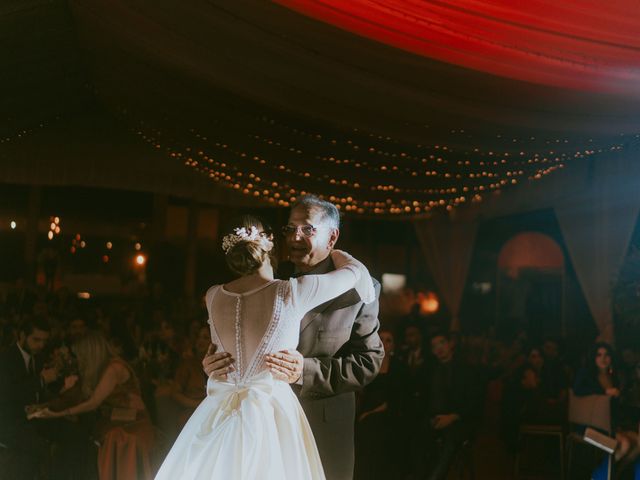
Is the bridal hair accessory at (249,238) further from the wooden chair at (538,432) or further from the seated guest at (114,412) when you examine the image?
the wooden chair at (538,432)

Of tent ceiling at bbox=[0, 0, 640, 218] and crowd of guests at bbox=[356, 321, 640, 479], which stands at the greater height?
tent ceiling at bbox=[0, 0, 640, 218]

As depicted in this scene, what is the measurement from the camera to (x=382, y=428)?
5707 millimetres

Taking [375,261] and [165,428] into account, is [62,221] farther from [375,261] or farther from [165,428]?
[165,428]

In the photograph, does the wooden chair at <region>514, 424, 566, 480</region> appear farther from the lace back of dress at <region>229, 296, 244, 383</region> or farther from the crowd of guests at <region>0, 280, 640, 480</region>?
the lace back of dress at <region>229, 296, 244, 383</region>

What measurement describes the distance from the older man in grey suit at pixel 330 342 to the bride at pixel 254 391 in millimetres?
106

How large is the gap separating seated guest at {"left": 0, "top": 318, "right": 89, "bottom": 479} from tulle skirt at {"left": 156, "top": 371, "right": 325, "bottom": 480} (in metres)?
2.73

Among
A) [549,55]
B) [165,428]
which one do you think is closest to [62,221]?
[165,428]

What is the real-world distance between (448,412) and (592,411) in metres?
0.90

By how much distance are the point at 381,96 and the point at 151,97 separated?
256 centimetres

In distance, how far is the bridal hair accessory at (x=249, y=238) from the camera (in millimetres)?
2848

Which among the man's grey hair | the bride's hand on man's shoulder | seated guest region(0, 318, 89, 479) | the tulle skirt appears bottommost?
seated guest region(0, 318, 89, 479)

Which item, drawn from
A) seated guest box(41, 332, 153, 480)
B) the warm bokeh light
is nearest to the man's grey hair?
seated guest box(41, 332, 153, 480)

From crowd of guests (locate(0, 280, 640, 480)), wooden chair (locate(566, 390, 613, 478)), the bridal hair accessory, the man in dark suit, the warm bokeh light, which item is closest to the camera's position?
the bridal hair accessory

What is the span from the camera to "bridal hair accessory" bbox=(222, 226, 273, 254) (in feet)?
9.34
